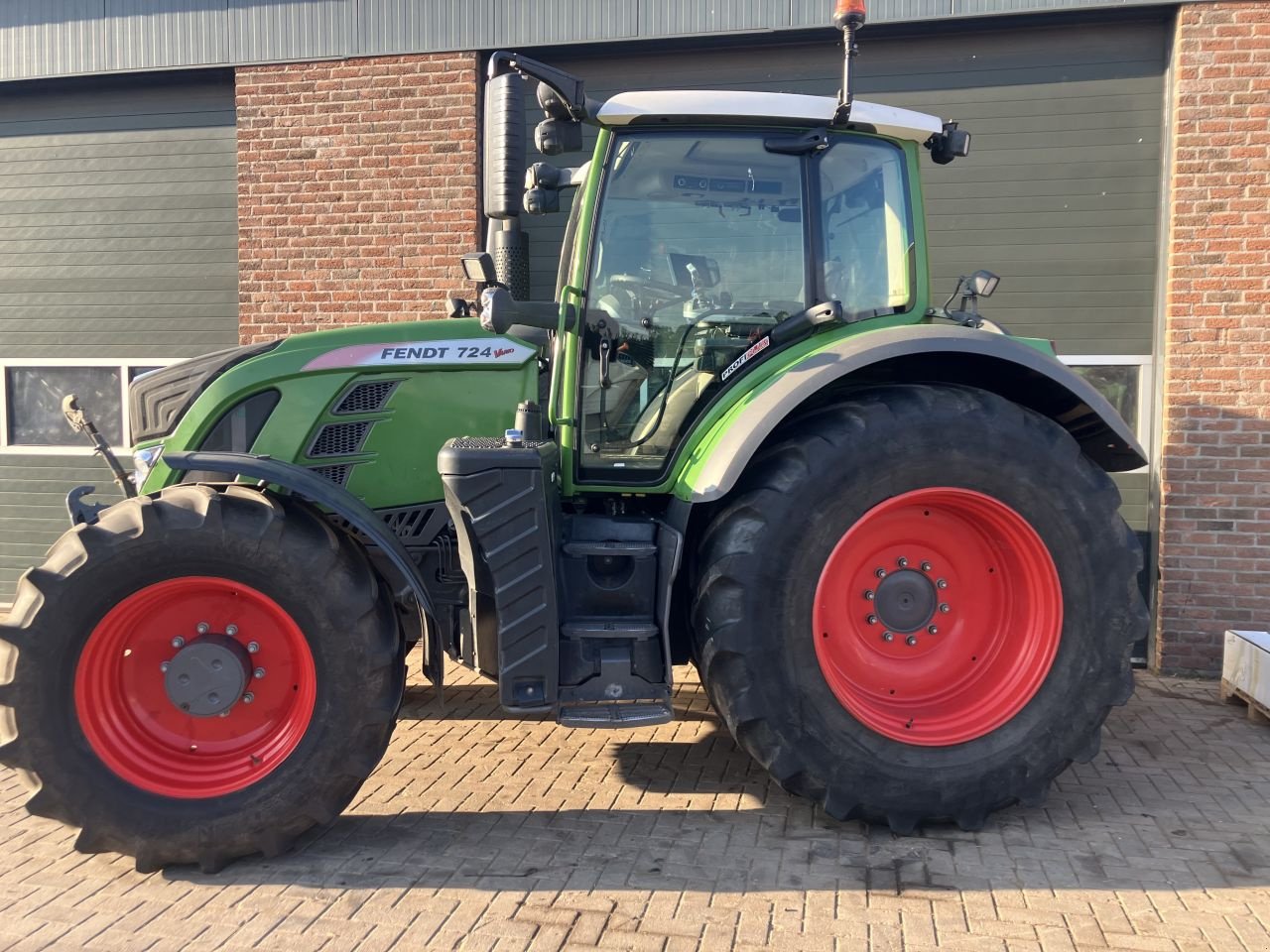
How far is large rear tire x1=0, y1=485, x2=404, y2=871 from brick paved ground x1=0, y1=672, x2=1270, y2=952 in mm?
237

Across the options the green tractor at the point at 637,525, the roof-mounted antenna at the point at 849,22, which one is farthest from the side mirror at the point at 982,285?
the roof-mounted antenna at the point at 849,22

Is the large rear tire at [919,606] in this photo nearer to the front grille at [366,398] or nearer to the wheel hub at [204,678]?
the front grille at [366,398]

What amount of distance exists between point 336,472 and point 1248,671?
4.40 metres

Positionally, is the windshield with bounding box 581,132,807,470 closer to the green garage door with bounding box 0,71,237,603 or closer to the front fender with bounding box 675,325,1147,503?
the front fender with bounding box 675,325,1147,503

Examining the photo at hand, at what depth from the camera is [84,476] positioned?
694 centimetres

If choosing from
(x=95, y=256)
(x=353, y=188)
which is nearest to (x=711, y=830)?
Result: (x=353, y=188)

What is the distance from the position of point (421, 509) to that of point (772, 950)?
203 cm

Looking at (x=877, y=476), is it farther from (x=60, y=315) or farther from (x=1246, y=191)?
(x=60, y=315)

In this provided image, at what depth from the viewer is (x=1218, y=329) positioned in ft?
17.8

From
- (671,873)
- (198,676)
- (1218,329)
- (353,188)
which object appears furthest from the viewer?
(353,188)

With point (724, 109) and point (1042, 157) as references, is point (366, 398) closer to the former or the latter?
point (724, 109)

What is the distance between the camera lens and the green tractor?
10.2ft

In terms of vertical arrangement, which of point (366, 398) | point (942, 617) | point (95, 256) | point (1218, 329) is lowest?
point (942, 617)

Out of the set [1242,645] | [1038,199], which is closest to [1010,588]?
[1242,645]
